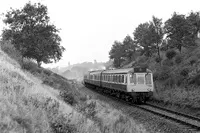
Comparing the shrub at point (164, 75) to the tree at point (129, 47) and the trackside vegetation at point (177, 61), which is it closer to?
the trackside vegetation at point (177, 61)

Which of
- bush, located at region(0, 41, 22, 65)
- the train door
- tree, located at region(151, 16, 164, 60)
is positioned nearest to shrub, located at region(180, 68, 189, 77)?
the train door

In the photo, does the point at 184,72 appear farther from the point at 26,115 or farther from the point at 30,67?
the point at 26,115

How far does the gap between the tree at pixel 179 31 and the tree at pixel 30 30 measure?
1399cm

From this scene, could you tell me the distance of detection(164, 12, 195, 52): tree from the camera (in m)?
27.6

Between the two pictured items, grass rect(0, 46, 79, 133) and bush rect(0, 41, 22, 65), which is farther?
bush rect(0, 41, 22, 65)

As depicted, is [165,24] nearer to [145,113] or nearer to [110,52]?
[145,113]

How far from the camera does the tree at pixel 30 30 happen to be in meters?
24.8

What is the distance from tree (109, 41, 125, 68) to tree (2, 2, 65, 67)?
96.8ft

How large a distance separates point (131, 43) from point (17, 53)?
3007 centimetres

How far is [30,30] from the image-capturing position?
82.8 feet

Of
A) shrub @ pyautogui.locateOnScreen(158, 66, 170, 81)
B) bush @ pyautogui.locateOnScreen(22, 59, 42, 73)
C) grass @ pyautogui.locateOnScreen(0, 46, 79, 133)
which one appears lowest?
grass @ pyautogui.locateOnScreen(0, 46, 79, 133)

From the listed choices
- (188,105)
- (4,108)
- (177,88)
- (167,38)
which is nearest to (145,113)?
(188,105)

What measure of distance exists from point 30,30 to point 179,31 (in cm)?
1782

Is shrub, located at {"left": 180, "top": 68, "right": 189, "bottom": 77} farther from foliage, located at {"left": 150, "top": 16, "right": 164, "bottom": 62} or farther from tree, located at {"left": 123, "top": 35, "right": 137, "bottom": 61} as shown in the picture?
tree, located at {"left": 123, "top": 35, "right": 137, "bottom": 61}
